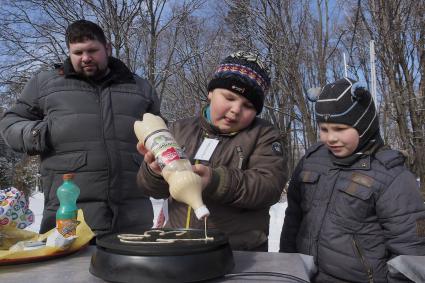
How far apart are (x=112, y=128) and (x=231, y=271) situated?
151 centimetres

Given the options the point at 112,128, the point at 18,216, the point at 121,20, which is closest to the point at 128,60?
the point at 121,20

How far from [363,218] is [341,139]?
1.22 ft

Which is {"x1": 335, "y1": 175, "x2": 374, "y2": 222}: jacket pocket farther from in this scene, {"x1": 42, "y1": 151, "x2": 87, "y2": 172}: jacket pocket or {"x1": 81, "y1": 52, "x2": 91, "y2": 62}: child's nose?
{"x1": 81, "y1": 52, "x2": 91, "y2": 62}: child's nose

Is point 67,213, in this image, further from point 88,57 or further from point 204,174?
point 88,57

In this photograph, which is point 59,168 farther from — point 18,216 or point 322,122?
point 322,122

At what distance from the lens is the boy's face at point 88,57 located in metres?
2.47

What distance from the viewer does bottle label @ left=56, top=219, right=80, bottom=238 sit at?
1431 mm

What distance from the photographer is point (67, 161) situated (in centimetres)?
242

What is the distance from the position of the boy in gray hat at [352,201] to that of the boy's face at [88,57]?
1.24 meters

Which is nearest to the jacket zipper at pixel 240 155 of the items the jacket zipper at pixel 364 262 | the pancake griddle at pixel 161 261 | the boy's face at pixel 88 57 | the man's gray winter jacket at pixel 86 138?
the pancake griddle at pixel 161 261

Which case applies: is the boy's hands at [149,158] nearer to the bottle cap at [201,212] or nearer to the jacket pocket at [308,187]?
the bottle cap at [201,212]

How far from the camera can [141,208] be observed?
8.48 feet

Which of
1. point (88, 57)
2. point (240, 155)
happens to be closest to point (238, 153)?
point (240, 155)

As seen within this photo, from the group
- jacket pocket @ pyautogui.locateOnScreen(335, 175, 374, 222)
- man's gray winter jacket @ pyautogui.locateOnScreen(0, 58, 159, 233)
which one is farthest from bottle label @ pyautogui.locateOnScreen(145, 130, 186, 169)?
man's gray winter jacket @ pyautogui.locateOnScreen(0, 58, 159, 233)
